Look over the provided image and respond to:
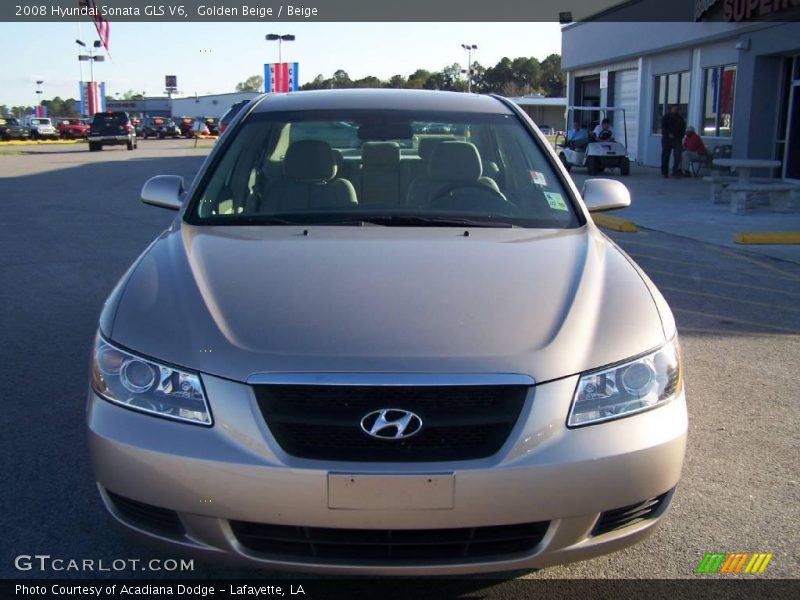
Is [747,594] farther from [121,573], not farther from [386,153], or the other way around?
[386,153]

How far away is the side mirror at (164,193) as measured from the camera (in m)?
4.06

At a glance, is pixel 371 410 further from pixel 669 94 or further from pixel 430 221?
pixel 669 94

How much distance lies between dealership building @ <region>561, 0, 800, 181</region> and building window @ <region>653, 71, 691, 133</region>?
0.10 ft

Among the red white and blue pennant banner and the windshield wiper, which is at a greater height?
the red white and blue pennant banner

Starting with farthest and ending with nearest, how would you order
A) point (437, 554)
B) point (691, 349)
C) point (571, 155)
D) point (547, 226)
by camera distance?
1. point (571, 155)
2. point (691, 349)
3. point (547, 226)
4. point (437, 554)

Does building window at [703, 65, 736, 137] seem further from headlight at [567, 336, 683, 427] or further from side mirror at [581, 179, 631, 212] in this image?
headlight at [567, 336, 683, 427]

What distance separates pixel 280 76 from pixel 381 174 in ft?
150

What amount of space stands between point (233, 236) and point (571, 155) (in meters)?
19.4

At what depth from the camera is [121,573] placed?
2.85 meters

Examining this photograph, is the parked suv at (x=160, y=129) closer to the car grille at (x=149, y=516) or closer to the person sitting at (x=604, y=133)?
the person sitting at (x=604, y=133)

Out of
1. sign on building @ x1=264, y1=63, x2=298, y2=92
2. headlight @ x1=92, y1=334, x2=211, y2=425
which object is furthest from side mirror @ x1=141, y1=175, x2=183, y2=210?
sign on building @ x1=264, y1=63, x2=298, y2=92

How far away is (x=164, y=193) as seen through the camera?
13.5 ft

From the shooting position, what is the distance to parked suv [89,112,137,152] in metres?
36.6

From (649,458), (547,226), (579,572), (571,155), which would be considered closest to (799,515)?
(579,572)
